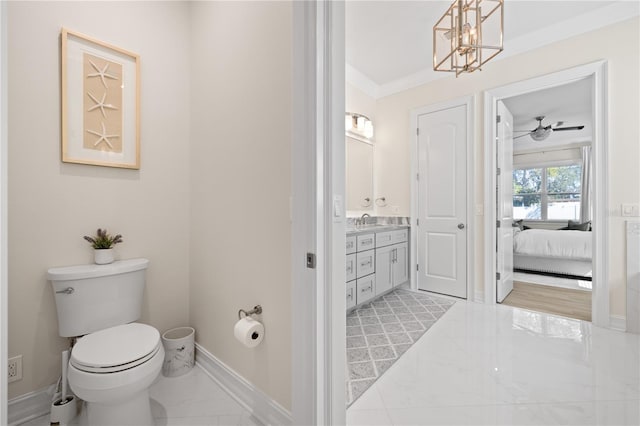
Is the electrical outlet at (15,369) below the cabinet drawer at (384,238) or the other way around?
below

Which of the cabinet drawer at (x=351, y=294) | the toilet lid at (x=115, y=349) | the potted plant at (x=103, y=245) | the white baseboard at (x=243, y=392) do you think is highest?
the potted plant at (x=103, y=245)

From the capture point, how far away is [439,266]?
10.6 ft

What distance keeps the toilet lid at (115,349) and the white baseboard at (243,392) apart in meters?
0.45

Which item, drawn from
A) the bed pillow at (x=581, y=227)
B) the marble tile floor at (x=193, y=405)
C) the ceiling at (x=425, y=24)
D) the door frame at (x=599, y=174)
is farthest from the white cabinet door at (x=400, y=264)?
the bed pillow at (x=581, y=227)

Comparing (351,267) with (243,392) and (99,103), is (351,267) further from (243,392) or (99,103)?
(99,103)

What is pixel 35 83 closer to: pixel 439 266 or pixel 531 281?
pixel 439 266

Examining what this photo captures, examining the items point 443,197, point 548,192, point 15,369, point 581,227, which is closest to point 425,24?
point 443,197

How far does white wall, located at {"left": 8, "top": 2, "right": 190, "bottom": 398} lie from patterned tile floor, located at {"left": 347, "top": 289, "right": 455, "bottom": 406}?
3.98ft

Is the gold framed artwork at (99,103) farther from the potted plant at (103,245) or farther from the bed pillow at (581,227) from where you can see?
the bed pillow at (581,227)

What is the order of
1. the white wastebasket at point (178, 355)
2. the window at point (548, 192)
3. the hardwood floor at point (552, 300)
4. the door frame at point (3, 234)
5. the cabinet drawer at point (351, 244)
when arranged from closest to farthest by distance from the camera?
the door frame at point (3, 234) < the white wastebasket at point (178, 355) < the cabinet drawer at point (351, 244) < the hardwood floor at point (552, 300) < the window at point (548, 192)

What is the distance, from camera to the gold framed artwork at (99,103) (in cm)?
144

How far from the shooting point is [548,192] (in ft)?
20.5

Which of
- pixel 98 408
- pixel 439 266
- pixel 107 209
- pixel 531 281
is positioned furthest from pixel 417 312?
pixel 107 209

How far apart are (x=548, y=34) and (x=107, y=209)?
12.5 feet
